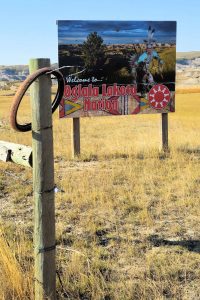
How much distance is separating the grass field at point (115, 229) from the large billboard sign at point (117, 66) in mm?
1647

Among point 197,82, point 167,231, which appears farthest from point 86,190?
point 197,82

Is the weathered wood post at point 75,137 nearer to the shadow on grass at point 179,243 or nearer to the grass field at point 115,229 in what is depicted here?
the grass field at point 115,229

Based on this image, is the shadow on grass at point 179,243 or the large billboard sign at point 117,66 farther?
the large billboard sign at point 117,66

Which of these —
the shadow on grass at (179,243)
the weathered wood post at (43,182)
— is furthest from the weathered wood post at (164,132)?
the weathered wood post at (43,182)

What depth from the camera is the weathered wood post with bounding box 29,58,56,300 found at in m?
3.54

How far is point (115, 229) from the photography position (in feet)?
20.1

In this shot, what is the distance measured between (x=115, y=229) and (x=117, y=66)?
6.62 m

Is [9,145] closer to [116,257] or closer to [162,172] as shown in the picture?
[116,257]

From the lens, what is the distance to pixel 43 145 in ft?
11.7

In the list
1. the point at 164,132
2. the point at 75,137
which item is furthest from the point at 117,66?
the point at 164,132

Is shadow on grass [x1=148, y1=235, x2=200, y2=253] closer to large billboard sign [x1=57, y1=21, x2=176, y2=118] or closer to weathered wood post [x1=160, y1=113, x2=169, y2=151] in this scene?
large billboard sign [x1=57, y1=21, x2=176, y2=118]

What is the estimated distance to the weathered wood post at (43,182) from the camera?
11.6 ft

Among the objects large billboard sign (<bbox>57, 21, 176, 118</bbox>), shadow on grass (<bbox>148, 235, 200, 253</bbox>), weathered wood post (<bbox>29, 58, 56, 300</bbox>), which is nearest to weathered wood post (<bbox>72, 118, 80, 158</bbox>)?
large billboard sign (<bbox>57, 21, 176, 118</bbox>)

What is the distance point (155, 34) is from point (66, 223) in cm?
751
